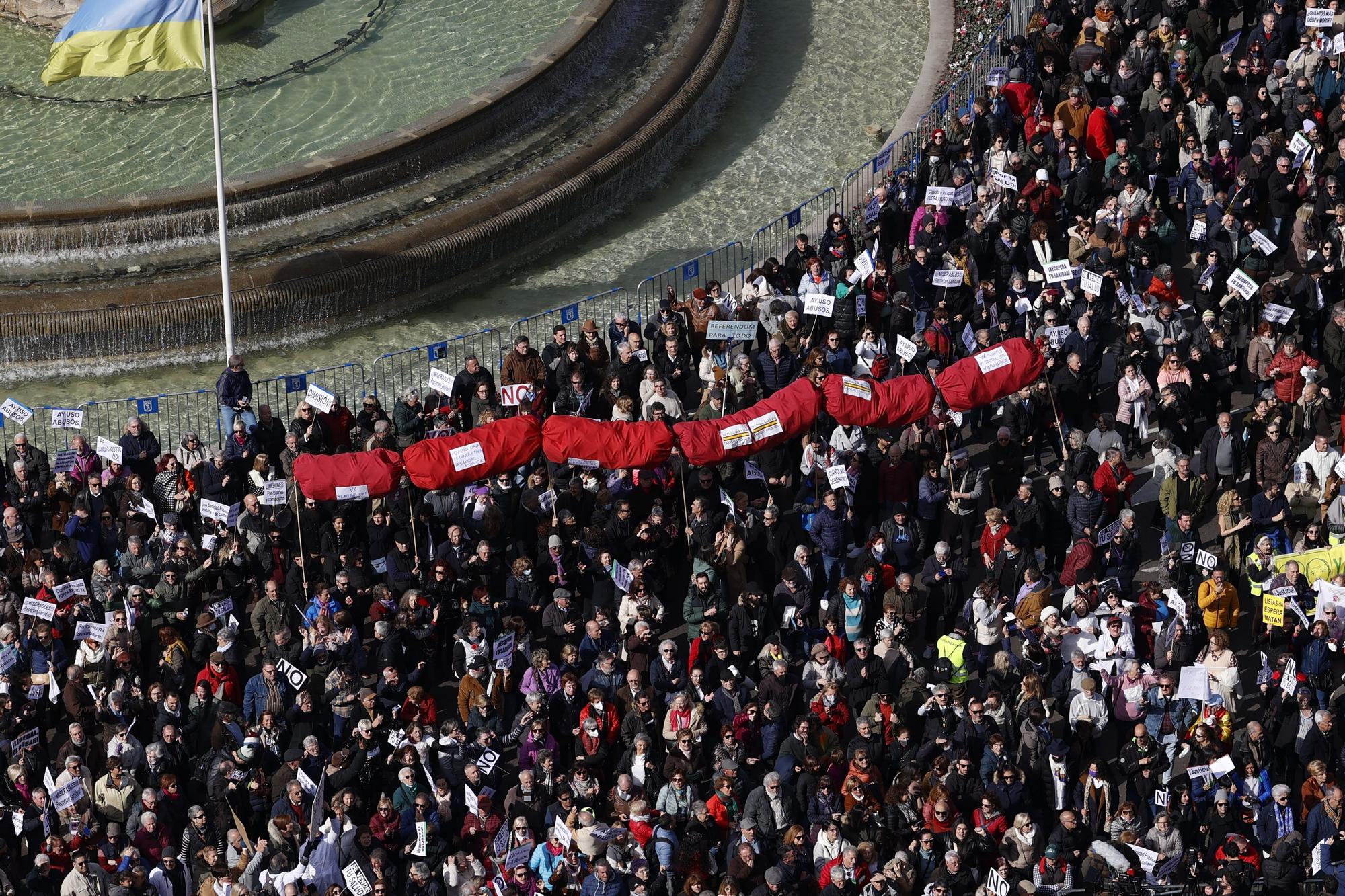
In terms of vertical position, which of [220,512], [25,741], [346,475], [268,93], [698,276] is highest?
[268,93]

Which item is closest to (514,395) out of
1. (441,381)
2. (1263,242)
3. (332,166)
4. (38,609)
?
(441,381)

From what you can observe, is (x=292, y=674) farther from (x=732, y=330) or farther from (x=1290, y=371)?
(x=1290, y=371)

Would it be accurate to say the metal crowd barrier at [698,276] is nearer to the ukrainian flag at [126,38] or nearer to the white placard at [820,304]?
the white placard at [820,304]

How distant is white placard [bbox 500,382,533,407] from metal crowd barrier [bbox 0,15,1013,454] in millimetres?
1667

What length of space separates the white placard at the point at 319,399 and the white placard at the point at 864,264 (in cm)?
601

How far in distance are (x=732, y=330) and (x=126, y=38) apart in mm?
7364

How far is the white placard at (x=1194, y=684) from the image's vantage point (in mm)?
20641

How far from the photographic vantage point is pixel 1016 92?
29.8 metres

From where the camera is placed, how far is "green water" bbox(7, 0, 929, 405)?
3016cm

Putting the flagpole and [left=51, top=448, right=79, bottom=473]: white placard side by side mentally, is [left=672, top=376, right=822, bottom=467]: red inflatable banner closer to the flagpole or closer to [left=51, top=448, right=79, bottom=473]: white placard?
the flagpole

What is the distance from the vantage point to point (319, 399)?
80.0ft

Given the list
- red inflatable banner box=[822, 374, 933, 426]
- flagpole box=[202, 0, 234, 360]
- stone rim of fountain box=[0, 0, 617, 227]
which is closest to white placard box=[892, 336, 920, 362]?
red inflatable banner box=[822, 374, 933, 426]

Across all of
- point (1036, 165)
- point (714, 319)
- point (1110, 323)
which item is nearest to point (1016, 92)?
point (1036, 165)

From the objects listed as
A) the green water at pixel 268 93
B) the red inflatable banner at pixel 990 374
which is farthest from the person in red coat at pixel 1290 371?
the green water at pixel 268 93
